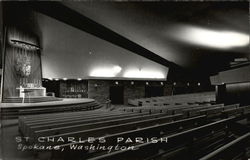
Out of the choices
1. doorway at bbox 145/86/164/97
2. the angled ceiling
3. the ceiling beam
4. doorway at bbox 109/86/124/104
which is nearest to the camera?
the angled ceiling

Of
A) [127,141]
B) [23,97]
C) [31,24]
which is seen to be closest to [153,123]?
[127,141]

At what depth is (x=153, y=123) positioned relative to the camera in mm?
2697

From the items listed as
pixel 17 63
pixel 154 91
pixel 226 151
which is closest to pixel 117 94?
pixel 154 91

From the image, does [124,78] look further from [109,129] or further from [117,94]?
[109,129]

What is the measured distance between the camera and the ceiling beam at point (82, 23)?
801 cm

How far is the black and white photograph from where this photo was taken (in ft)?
6.51

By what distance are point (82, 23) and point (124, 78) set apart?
468 centimetres

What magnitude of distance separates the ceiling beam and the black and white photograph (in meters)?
0.05

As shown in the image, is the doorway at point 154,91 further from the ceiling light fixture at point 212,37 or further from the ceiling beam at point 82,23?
the ceiling light fixture at point 212,37

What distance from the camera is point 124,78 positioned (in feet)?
39.7

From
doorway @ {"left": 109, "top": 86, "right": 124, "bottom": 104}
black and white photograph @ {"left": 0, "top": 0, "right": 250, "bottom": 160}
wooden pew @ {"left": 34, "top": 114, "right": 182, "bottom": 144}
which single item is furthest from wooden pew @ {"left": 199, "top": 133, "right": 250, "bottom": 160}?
doorway @ {"left": 109, "top": 86, "right": 124, "bottom": 104}

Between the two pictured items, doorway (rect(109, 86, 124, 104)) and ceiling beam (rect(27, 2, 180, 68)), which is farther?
doorway (rect(109, 86, 124, 104))

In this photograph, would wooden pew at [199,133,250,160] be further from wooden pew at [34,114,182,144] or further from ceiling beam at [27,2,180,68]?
ceiling beam at [27,2,180,68]

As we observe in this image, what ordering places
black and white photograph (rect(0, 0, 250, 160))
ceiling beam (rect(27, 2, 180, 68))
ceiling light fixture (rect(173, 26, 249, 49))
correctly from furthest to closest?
ceiling beam (rect(27, 2, 180, 68))
ceiling light fixture (rect(173, 26, 249, 49))
black and white photograph (rect(0, 0, 250, 160))
